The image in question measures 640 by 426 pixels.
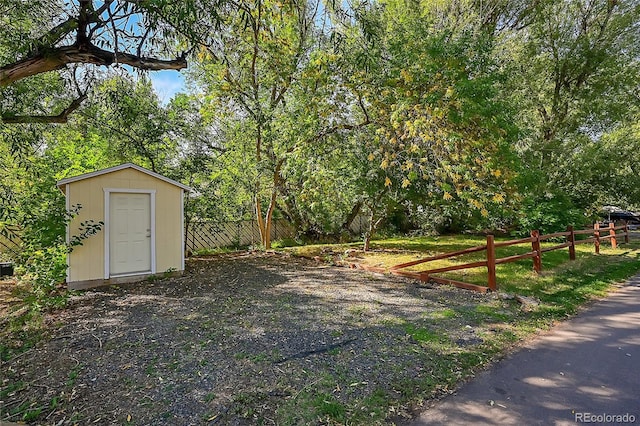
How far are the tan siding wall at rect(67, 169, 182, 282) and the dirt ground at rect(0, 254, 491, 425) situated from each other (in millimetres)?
610

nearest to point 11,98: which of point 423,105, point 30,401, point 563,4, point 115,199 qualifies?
point 115,199

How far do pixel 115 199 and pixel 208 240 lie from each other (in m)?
5.47

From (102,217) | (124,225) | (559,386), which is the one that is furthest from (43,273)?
(559,386)

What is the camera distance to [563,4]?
38.8ft

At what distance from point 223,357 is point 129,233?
412 centimetres

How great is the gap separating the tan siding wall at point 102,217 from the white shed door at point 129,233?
0.16 metres

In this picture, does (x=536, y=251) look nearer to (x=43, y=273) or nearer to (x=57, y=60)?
(x=57, y=60)

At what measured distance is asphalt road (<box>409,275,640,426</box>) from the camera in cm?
228

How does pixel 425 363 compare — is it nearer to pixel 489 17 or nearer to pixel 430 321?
pixel 430 321

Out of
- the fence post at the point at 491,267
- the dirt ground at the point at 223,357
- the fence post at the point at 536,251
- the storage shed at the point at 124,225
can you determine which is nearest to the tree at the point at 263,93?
the storage shed at the point at 124,225

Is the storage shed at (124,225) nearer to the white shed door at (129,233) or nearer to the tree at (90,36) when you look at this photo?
the white shed door at (129,233)

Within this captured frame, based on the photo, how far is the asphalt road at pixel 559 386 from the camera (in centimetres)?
228

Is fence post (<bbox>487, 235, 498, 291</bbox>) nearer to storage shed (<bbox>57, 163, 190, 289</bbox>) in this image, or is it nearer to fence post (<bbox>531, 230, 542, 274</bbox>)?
fence post (<bbox>531, 230, 542, 274</bbox>)

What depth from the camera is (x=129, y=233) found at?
20.2ft
